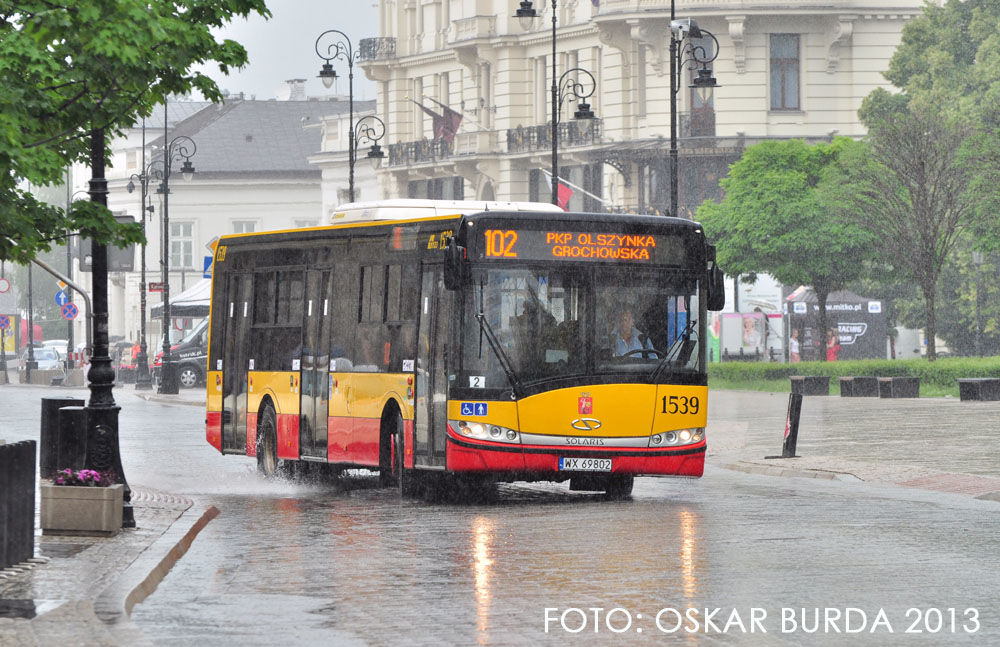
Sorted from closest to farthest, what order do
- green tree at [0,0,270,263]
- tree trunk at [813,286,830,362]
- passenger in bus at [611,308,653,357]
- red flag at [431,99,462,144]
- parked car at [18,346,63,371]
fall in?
1. green tree at [0,0,270,263]
2. passenger in bus at [611,308,653,357]
3. tree trunk at [813,286,830,362]
4. red flag at [431,99,462,144]
5. parked car at [18,346,63,371]

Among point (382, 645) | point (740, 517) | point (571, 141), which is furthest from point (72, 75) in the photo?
point (571, 141)

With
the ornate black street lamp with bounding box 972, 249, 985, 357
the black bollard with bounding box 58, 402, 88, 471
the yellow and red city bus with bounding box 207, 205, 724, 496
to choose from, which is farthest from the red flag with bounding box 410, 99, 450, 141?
the black bollard with bounding box 58, 402, 88, 471

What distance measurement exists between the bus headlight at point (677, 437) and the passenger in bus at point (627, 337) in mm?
882

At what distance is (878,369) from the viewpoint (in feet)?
160

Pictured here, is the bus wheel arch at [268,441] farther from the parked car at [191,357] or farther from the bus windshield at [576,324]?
the parked car at [191,357]

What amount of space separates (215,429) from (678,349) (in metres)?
7.60

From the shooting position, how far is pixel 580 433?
62.9 feet

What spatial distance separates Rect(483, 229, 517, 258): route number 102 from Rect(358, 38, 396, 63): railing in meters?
64.4

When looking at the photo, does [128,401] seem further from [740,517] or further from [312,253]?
[740,517]

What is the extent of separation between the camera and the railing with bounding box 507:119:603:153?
6950cm

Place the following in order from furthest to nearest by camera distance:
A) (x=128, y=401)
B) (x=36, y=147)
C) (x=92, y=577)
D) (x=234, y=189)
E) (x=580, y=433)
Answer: (x=234, y=189) → (x=128, y=401) → (x=580, y=433) → (x=36, y=147) → (x=92, y=577)

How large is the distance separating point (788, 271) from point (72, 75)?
1668 inches

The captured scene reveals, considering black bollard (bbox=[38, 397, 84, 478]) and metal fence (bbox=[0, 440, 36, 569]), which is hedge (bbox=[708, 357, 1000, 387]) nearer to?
black bollard (bbox=[38, 397, 84, 478])

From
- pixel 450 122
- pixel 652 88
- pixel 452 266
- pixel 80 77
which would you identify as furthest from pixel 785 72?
pixel 80 77
